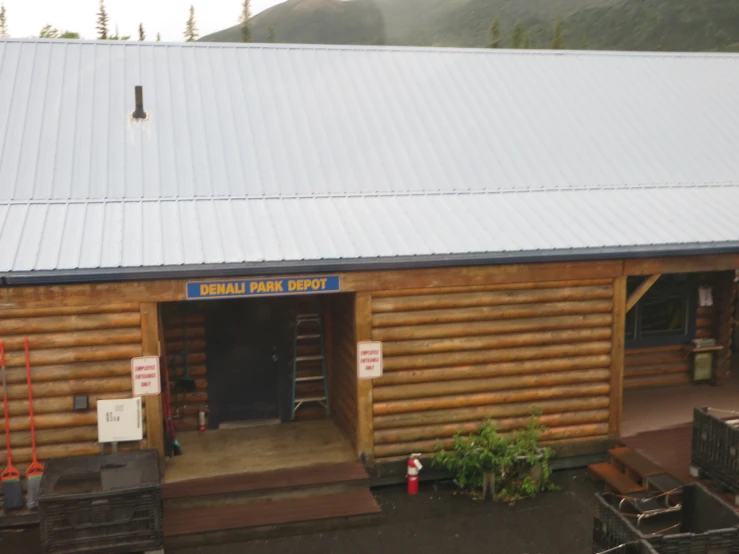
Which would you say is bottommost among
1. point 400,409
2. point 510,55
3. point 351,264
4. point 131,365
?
point 400,409

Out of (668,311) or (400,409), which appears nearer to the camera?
(400,409)

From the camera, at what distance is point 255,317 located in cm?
1203

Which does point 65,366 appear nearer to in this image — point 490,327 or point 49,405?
point 49,405

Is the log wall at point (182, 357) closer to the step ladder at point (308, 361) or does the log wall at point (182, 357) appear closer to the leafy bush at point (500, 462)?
the step ladder at point (308, 361)

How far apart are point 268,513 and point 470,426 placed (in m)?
3.14

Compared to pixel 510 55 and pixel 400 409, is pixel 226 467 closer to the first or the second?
pixel 400 409

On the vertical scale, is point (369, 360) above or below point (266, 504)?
above

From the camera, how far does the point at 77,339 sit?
30.8 ft

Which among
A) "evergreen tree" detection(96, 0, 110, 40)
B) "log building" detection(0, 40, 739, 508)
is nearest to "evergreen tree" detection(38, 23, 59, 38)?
"evergreen tree" detection(96, 0, 110, 40)

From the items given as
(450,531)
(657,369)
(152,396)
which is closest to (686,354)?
(657,369)

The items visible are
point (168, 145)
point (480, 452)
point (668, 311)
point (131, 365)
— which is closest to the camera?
point (131, 365)

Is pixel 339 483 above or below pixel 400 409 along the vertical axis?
below

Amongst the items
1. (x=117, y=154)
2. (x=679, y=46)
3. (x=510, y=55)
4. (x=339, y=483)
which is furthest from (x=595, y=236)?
(x=679, y=46)

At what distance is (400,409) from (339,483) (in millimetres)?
1316
